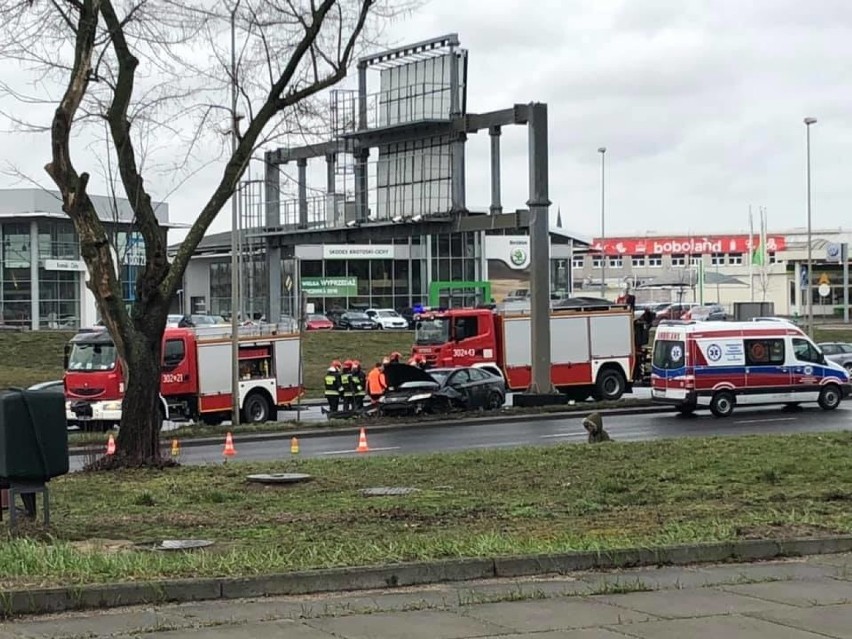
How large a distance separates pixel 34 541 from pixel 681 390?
75.3 feet

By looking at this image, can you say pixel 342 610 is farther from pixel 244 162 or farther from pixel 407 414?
pixel 407 414

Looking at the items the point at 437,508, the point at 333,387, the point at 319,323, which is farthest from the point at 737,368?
the point at 319,323

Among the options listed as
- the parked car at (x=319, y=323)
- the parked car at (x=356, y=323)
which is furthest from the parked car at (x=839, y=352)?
the parked car at (x=319, y=323)

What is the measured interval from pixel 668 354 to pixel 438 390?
5.80 metres

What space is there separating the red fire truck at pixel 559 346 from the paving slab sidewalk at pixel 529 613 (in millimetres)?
28613

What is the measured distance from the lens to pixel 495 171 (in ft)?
A: 114

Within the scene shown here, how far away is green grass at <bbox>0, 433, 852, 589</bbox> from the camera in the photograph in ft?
31.2

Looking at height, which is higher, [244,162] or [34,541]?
[244,162]

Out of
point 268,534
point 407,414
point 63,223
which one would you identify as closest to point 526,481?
point 268,534

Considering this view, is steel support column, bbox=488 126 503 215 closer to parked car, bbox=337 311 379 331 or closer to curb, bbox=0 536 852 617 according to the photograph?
curb, bbox=0 536 852 617

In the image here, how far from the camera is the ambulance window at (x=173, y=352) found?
31.7 metres

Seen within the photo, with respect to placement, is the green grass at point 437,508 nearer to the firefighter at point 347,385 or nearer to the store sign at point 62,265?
the firefighter at point 347,385

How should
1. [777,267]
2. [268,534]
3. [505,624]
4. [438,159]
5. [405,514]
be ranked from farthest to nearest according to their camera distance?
[777,267]
[438,159]
[405,514]
[268,534]
[505,624]

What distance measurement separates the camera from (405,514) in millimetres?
12508
